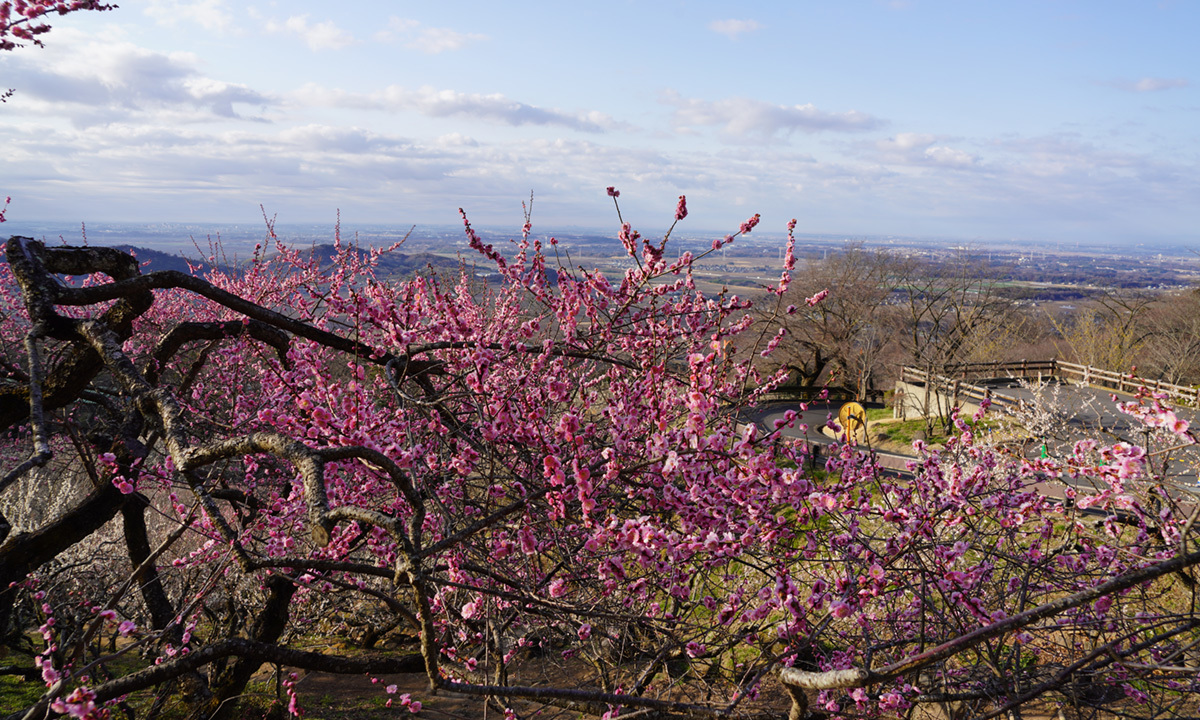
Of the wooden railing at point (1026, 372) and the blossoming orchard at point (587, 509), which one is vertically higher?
the blossoming orchard at point (587, 509)

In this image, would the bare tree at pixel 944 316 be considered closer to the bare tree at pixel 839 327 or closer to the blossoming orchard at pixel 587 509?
the bare tree at pixel 839 327

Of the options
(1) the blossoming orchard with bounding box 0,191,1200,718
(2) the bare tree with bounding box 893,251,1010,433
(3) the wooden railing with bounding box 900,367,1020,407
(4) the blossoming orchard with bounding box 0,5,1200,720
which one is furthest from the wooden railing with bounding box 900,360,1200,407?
(1) the blossoming orchard with bounding box 0,191,1200,718

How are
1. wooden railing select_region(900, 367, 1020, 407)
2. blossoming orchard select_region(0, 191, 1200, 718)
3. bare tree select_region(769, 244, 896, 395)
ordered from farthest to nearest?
bare tree select_region(769, 244, 896, 395) → wooden railing select_region(900, 367, 1020, 407) → blossoming orchard select_region(0, 191, 1200, 718)

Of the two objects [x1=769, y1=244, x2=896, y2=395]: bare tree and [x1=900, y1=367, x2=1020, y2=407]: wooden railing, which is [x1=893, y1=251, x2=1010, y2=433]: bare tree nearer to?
[x1=900, y1=367, x2=1020, y2=407]: wooden railing

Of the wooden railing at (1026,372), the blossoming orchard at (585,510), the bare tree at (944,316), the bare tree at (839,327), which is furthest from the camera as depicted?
the bare tree at (839,327)

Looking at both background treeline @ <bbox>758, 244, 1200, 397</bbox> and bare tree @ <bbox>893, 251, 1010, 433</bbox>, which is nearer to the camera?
bare tree @ <bbox>893, 251, 1010, 433</bbox>

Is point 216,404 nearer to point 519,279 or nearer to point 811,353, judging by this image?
point 519,279

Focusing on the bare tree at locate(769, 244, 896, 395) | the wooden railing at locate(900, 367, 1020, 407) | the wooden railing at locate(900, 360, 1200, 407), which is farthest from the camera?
the bare tree at locate(769, 244, 896, 395)

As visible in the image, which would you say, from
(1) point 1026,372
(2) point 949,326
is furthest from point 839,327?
(1) point 1026,372

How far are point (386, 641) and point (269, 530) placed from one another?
6400 millimetres

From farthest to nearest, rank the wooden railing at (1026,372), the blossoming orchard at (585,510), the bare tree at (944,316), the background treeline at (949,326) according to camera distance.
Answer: the background treeline at (949,326) → the bare tree at (944,316) → the wooden railing at (1026,372) → the blossoming orchard at (585,510)

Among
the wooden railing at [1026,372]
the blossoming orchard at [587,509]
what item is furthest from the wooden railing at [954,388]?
the blossoming orchard at [587,509]

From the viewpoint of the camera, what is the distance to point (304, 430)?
3.49 metres

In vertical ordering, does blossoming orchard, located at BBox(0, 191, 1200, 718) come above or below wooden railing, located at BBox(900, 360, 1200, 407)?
above
